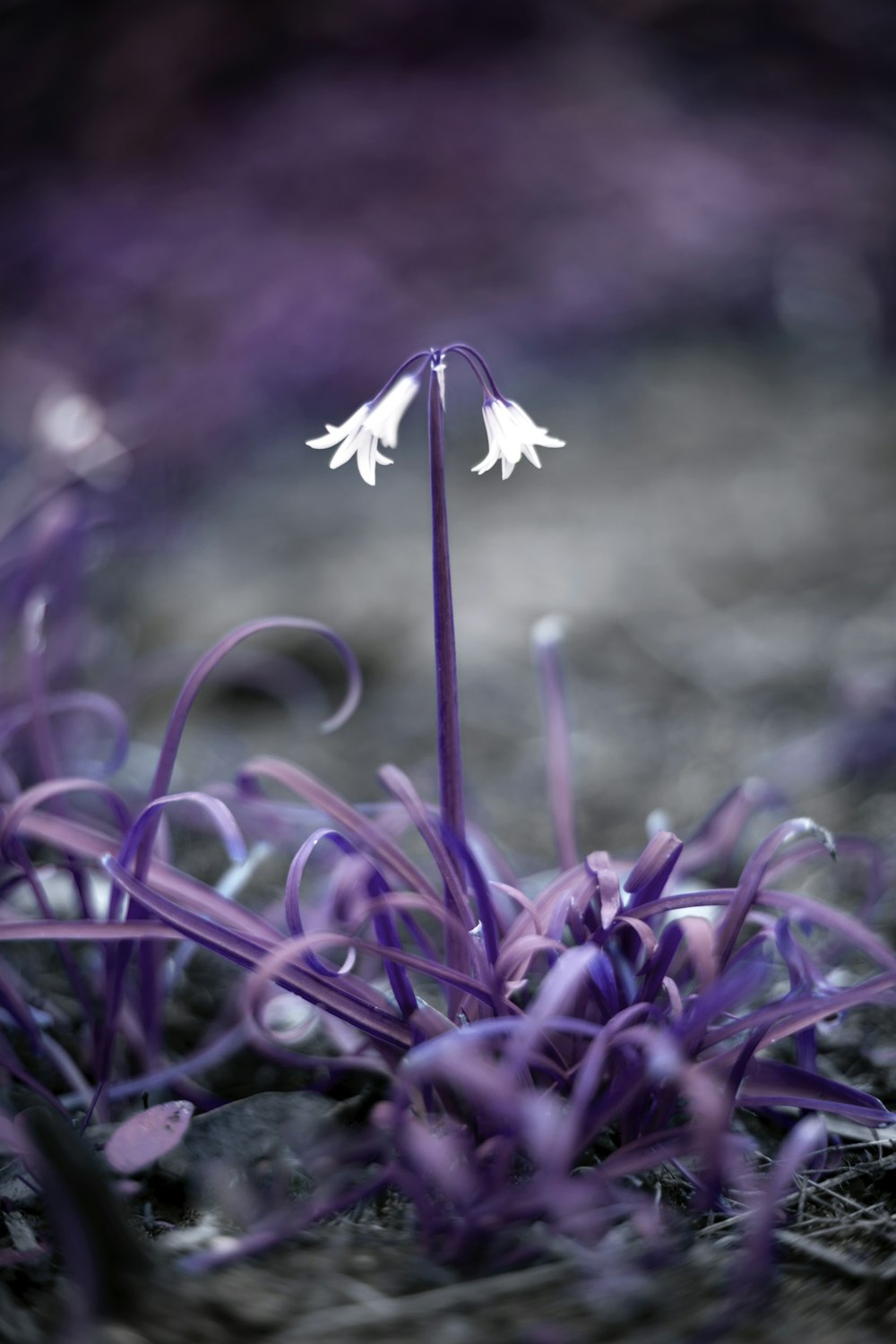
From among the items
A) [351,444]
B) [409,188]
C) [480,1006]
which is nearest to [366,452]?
[351,444]

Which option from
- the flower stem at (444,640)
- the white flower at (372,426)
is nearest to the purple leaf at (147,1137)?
the flower stem at (444,640)

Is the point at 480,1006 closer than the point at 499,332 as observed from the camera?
Yes

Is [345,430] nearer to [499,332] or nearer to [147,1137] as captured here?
Answer: [147,1137]

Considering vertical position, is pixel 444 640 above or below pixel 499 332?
below

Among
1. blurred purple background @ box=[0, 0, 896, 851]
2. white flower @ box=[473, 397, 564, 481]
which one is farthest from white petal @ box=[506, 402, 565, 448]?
blurred purple background @ box=[0, 0, 896, 851]

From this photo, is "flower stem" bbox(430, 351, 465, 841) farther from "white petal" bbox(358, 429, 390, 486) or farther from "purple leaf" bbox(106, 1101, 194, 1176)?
"purple leaf" bbox(106, 1101, 194, 1176)

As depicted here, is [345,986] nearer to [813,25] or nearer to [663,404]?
[663,404]
